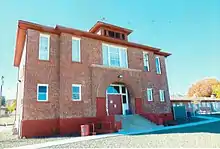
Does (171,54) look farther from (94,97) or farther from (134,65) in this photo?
(94,97)

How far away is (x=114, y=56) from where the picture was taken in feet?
60.3

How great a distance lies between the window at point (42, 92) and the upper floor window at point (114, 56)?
6.18 metres

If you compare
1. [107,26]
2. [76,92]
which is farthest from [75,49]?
[107,26]

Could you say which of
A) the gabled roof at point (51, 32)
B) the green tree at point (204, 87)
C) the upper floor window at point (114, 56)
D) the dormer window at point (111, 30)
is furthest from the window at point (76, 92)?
the green tree at point (204, 87)

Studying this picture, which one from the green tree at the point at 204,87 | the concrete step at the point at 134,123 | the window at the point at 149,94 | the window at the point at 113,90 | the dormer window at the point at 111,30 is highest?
the dormer window at the point at 111,30

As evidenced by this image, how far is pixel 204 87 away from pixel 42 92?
6075 centimetres

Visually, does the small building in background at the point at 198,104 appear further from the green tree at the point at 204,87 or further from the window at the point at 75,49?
the window at the point at 75,49

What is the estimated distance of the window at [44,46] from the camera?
14.7 m

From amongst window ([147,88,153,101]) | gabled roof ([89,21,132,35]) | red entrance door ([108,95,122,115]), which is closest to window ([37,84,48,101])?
red entrance door ([108,95,122,115])

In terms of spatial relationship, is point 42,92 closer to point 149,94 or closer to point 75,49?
point 75,49

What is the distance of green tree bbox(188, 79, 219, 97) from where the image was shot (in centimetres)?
5959

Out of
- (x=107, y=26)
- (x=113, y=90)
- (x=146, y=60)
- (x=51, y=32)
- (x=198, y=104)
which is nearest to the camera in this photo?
(x=51, y=32)

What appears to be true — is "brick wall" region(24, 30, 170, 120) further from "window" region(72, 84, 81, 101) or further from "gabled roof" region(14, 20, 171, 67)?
"gabled roof" region(14, 20, 171, 67)

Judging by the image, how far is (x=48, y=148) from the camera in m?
8.60
